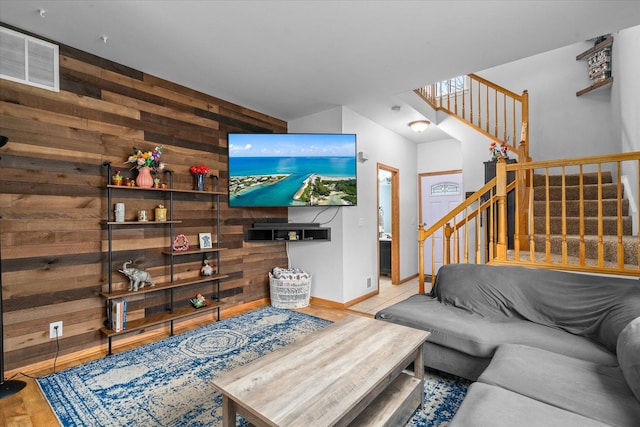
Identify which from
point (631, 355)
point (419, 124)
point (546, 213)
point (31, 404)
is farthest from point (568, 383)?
point (419, 124)

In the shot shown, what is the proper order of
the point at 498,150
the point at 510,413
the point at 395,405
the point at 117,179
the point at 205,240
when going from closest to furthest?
the point at 510,413 → the point at 395,405 → the point at 117,179 → the point at 205,240 → the point at 498,150

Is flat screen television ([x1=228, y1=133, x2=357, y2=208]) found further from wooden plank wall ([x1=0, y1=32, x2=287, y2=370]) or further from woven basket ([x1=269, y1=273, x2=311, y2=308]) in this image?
woven basket ([x1=269, y1=273, x2=311, y2=308])

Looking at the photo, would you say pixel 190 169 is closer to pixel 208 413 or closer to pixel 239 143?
Answer: pixel 239 143

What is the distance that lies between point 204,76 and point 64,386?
284 cm

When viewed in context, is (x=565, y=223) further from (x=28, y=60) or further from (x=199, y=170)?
(x=28, y=60)

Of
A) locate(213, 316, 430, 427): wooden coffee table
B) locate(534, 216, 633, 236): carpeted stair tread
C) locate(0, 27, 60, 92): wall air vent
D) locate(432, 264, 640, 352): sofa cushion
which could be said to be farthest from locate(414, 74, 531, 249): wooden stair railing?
locate(0, 27, 60, 92): wall air vent

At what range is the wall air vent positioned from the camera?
2314 mm

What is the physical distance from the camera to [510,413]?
1229 millimetres

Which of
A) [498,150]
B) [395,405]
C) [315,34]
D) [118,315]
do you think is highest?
[315,34]

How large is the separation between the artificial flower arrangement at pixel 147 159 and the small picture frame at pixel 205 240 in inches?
33.1

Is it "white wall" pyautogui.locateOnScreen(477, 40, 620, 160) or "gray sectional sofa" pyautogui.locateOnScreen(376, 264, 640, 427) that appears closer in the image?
"gray sectional sofa" pyautogui.locateOnScreen(376, 264, 640, 427)

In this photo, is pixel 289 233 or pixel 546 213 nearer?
pixel 546 213

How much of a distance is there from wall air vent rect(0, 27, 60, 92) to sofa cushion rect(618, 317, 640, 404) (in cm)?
398

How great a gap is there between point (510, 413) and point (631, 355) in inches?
23.7
